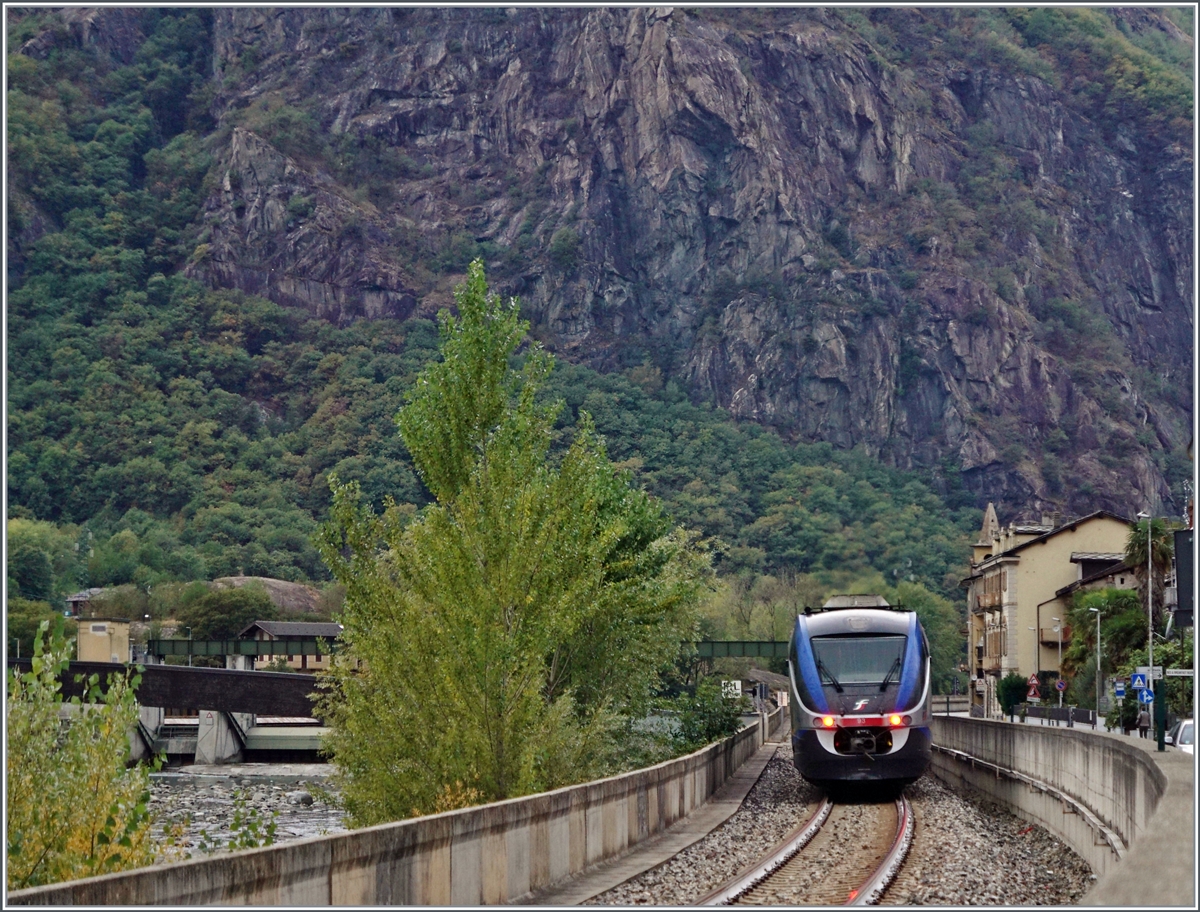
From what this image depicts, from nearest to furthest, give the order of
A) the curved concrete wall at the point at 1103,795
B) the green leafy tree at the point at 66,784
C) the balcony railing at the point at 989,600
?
1. the curved concrete wall at the point at 1103,795
2. the green leafy tree at the point at 66,784
3. the balcony railing at the point at 989,600

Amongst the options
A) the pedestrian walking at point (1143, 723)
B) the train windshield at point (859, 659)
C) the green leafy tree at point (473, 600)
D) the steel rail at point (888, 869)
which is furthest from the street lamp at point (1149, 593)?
the steel rail at point (888, 869)

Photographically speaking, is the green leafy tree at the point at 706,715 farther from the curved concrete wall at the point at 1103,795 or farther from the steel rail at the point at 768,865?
the steel rail at the point at 768,865

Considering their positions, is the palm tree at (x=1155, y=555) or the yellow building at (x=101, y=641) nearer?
the palm tree at (x=1155, y=555)

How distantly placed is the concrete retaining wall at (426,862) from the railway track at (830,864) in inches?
80.8

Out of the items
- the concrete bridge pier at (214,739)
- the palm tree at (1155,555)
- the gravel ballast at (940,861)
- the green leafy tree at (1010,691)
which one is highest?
the palm tree at (1155,555)

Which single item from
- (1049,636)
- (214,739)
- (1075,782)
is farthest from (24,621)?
(1075,782)

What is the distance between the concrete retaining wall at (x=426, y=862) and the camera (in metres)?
12.5

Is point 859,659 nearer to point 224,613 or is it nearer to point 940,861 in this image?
point 940,861

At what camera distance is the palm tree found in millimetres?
81938

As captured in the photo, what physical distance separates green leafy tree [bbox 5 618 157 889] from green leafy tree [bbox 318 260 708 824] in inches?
268

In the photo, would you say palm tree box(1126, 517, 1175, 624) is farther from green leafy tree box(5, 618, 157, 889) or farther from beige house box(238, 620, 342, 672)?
beige house box(238, 620, 342, 672)

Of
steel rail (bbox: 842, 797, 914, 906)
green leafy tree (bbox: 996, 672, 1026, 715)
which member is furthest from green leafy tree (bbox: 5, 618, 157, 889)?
green leafy tree (bbox: 996, 672, 1026, 715)

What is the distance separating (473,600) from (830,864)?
783 cm

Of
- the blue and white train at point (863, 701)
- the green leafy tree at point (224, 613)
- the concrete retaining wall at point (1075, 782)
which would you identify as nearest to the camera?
the concrete retaining wall at point (1075, 782)
